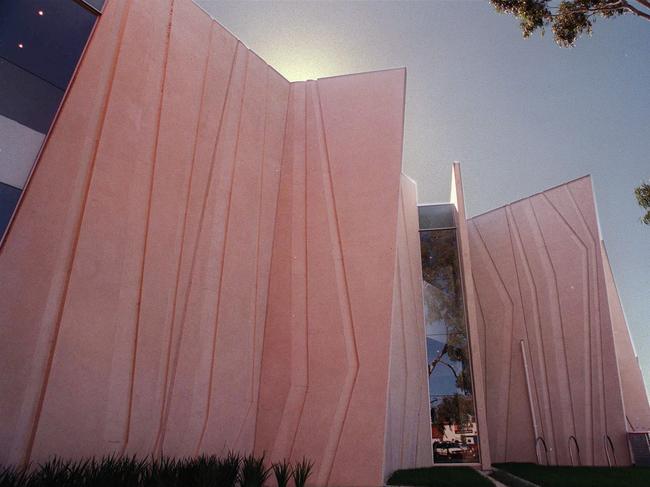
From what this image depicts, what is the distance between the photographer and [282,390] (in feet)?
28.7

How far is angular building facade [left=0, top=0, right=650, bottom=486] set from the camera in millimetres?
6332

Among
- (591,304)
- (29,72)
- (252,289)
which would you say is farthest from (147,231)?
(591,304)

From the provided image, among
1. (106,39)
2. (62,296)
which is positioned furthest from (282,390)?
(106,39)

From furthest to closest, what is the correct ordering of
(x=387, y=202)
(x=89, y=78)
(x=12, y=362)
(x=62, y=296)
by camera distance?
(x=387, y=202) → (x=89, y=78) → (x=62, y=296) → (x=12, y=362)

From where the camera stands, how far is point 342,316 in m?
9.16

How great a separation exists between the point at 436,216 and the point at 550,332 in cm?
503

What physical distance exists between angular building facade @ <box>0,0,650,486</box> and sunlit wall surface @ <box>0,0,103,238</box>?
5cm

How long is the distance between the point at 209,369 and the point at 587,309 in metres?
10.5

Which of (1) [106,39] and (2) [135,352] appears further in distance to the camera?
(1) [106,39]

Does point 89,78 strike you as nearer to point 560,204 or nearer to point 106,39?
point 106,39

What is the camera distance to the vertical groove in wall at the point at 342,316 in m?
8.22

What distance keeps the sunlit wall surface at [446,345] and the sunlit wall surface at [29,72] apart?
10769 millimetres

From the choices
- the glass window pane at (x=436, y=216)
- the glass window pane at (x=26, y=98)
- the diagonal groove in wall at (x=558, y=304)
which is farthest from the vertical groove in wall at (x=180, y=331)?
the diagonal groove in wall at (x=558, y=304)

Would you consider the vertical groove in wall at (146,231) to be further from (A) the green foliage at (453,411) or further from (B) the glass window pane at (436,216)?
(B) the glass window pane at (436,216)
